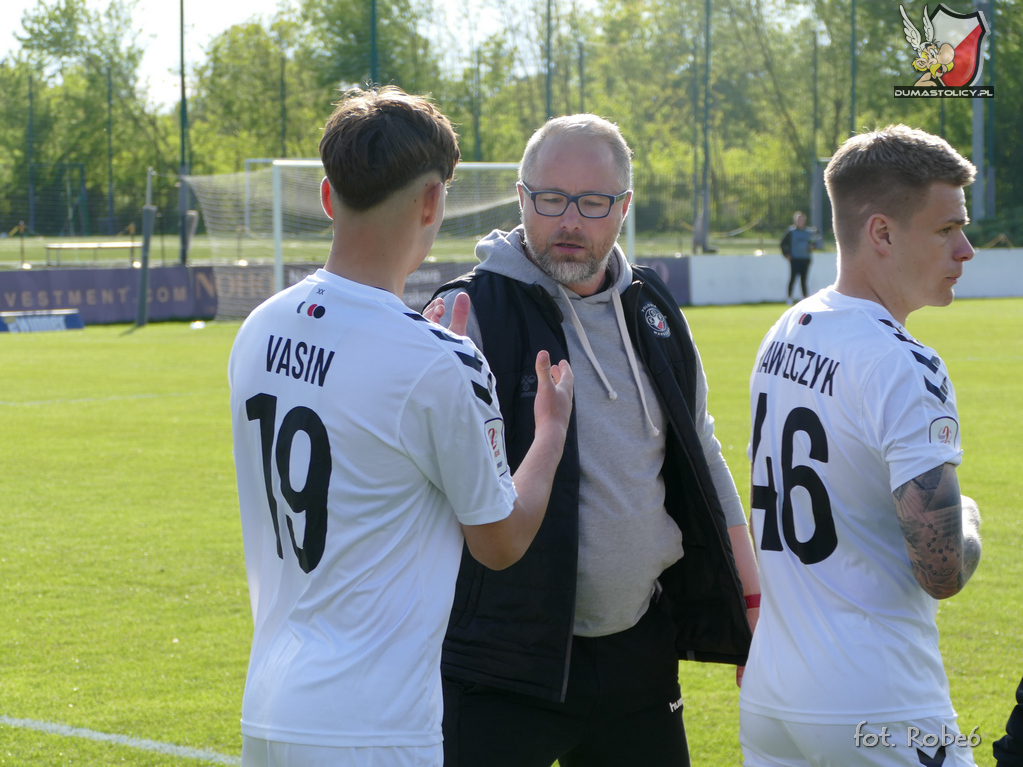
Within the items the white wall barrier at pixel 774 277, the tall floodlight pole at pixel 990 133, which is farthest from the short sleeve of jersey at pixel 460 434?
the tall floodlight pole at pixel 990 133

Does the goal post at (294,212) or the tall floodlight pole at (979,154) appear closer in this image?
the goal post at (294,212)

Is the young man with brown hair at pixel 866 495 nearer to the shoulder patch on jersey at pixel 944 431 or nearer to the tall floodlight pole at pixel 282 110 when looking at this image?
the shoulder patch on jersey at pixel 944 431

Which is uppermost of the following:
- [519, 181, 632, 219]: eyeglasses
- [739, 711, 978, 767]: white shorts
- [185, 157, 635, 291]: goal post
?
[185, 157, 635, 291]: goal post

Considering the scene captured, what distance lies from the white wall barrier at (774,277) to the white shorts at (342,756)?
2778cm

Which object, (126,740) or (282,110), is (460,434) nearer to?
(126,740)

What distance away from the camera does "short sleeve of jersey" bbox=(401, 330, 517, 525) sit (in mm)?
2002

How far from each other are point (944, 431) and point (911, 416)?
7 centimetres

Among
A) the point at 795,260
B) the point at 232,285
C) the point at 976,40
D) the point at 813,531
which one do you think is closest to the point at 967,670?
the point at 813,531

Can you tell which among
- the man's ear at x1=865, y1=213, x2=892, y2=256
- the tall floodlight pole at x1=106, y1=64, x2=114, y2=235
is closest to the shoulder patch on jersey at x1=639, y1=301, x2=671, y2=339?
the man's ear at x1=865, y1=213, x2=892, y2=256

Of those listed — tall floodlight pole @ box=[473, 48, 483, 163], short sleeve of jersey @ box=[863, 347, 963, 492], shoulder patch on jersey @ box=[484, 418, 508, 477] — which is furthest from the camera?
tall floodlight pole @ box=[473, 48, 483, 163]

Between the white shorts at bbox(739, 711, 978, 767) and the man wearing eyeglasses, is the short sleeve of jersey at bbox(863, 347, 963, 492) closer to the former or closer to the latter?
the white shorts at bbox(739, 711, 978, 767)

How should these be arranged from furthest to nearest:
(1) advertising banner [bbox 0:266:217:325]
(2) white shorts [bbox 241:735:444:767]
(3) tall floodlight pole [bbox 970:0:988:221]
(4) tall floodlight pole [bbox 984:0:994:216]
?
(4) tall floodlight pole [bbox 984:0:994:216]
(3) tall floodlight pole [bbox 970:0:988:221]
(1) advertising banner [bbox 0:266:217:325]
(2) white shorts [bbox 241:735:444:767]

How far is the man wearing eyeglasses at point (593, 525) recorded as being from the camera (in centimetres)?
278

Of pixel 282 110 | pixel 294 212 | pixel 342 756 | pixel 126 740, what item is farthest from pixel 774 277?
pixel 342 756
